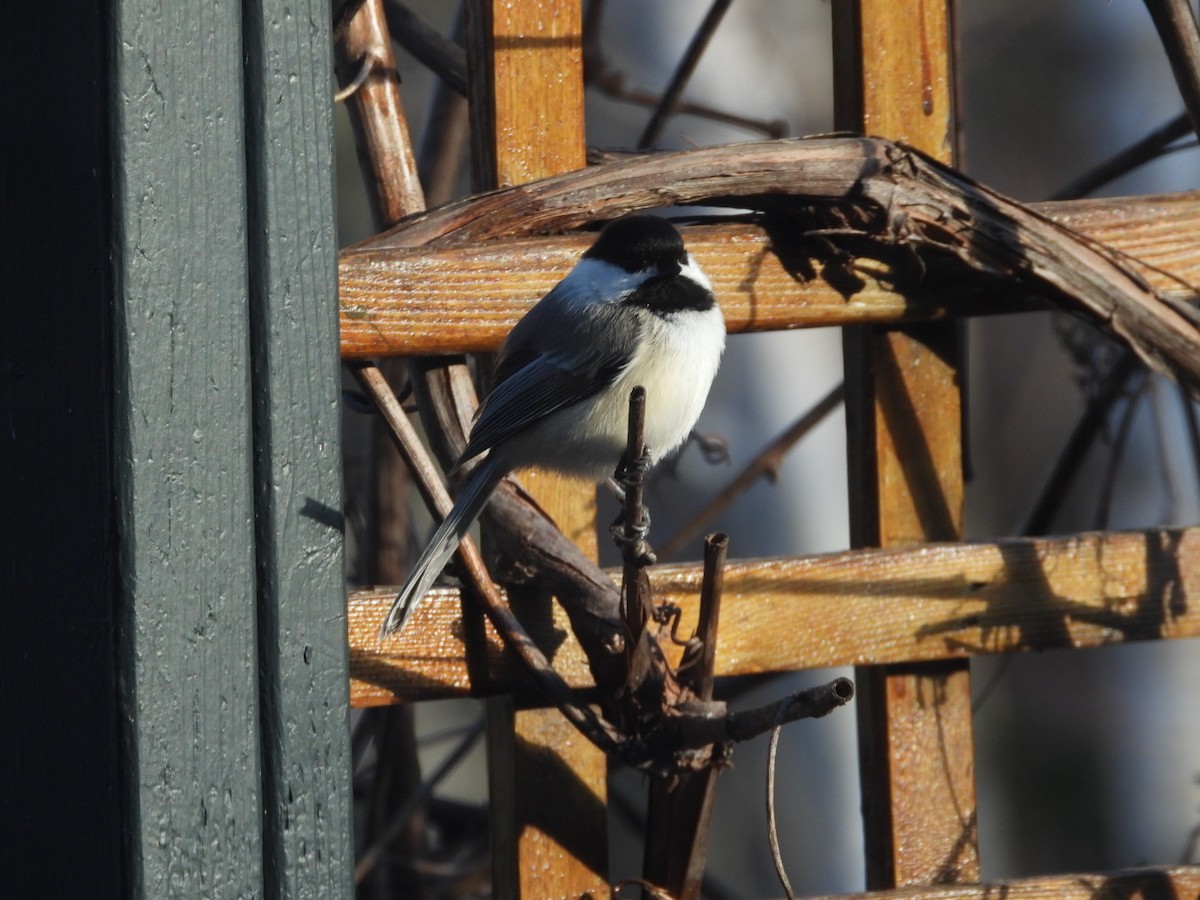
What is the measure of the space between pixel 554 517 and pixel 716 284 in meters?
0.44

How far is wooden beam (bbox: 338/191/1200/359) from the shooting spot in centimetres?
204

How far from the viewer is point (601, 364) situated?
8.25 ft

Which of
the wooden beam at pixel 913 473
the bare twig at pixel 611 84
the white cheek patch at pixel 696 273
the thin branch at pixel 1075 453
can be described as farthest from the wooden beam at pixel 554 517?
the thin branch at pixel 1075 453

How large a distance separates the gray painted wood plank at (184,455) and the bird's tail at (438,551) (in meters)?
0.47

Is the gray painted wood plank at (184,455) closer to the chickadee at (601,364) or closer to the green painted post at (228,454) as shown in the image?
the green painted post at (228,454)

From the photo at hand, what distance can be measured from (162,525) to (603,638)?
2.48ft

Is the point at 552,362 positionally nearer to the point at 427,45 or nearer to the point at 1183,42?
the point at 427,45

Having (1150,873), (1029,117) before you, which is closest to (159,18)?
(1150,873)

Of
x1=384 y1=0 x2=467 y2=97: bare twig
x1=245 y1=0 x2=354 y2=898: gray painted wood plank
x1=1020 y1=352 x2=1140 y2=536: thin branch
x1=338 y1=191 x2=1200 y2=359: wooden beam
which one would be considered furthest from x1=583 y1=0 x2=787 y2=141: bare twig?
x1=245 y1=0 x2=354 y2=898: gray painted wood plank

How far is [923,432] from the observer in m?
2.35

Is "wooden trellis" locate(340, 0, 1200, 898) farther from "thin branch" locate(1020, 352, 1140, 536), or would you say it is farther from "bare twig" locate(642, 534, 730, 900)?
"thin branch" locate(1020, 352, 1140, 536)

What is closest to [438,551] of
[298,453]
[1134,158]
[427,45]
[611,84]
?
[298,453]

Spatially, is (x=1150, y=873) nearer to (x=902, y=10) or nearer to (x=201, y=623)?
(x=902, y=10)

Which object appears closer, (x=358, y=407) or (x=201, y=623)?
(x=201, y=623)
